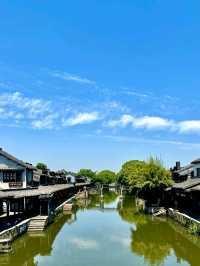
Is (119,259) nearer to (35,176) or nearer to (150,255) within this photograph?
(150,255)

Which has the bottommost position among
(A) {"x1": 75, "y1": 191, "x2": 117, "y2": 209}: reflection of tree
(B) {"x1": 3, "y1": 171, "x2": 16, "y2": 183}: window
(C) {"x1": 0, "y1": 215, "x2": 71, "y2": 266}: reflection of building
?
(A) {"x1": 75, "y1": 191, "x2": 117, "y2": 209}: reflection of tree

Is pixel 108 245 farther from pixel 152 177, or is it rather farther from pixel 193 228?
pixel 152 177

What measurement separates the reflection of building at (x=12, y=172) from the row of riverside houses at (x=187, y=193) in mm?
18508

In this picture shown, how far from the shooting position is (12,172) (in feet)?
158

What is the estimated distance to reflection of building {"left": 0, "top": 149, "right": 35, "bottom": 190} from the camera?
4672cm

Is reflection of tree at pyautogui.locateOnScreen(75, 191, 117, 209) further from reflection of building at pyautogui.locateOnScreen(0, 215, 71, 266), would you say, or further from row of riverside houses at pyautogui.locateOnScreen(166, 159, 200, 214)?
reflection of building at pyautogui.locateOnScreen(0, 215, 71, 266)

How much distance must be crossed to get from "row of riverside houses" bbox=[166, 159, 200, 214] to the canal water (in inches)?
165

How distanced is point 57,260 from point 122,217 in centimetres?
2552

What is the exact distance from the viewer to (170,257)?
26.1 m

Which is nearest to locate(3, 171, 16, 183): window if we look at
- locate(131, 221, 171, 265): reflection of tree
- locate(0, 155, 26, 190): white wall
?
locate(0, 155, 26, 190): white wall

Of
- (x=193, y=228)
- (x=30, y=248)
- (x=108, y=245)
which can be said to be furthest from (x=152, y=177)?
(x=30, y=248)

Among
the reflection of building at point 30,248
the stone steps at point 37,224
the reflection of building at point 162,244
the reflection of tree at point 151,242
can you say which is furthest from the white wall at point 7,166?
the reflection of building at point 162,244

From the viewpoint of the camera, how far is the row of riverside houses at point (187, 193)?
4344 cm

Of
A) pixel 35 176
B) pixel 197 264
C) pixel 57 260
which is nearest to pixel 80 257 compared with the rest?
pixel 57 260
